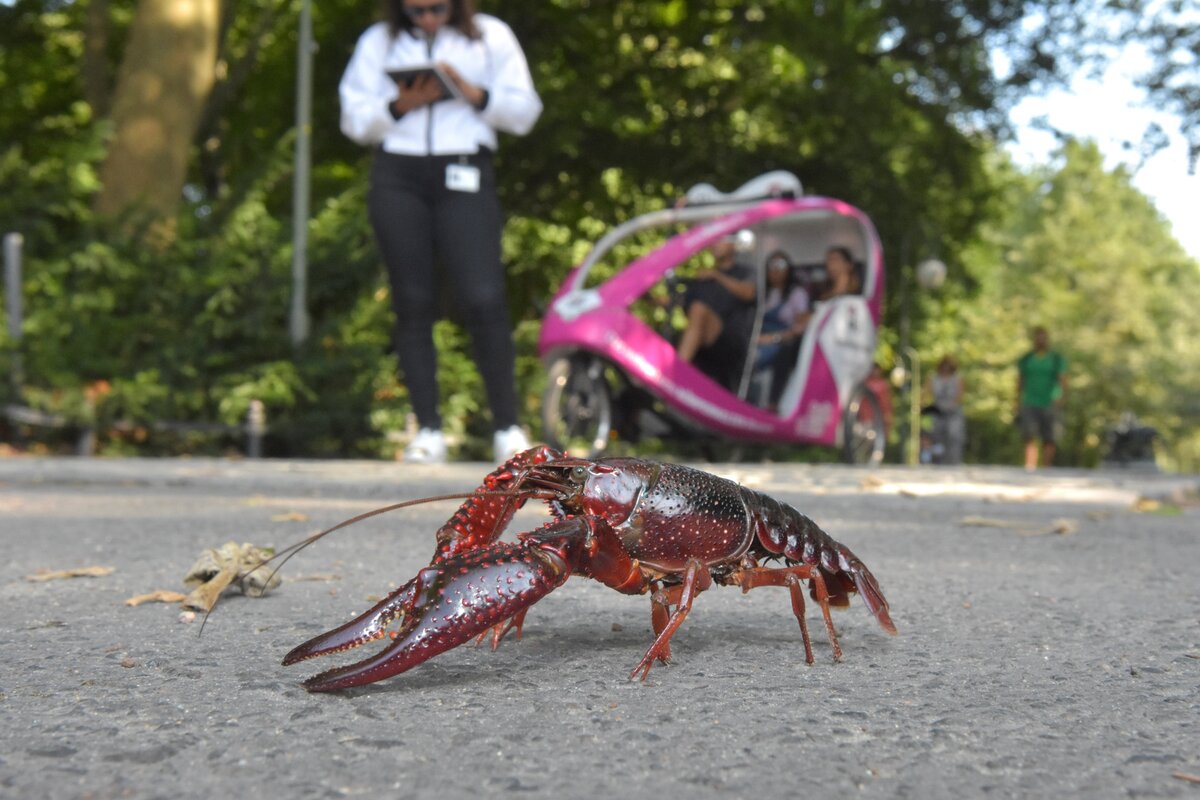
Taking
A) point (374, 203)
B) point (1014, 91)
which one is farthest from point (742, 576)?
point (1014, 91)

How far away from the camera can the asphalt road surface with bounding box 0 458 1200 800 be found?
6.08 feet

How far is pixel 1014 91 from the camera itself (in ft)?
61.4

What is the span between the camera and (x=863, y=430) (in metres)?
13.5

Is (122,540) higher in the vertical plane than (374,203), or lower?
lower

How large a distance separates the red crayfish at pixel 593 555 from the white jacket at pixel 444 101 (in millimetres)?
5038

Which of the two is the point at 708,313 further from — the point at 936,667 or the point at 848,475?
the point at 936,667

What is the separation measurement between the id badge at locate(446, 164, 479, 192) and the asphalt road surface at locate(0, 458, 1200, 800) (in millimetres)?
3270

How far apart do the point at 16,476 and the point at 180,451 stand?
417cm

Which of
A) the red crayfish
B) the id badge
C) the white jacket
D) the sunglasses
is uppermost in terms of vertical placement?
the sunglasses

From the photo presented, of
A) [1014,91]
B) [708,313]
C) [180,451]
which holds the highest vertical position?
[1014,91]

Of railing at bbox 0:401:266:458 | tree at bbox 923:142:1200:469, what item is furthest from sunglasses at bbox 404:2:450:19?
tree at bbox 923:142:1200:469

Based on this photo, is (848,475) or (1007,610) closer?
(1007,610)

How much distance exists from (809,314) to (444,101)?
692 centimetres

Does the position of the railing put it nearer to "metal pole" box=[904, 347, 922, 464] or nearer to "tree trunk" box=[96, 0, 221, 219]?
"tree trunk" box=[96, 0, 221, 219]
